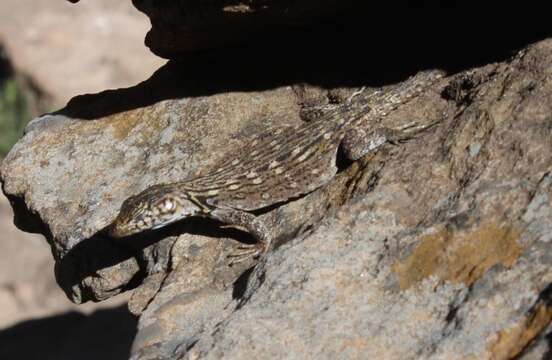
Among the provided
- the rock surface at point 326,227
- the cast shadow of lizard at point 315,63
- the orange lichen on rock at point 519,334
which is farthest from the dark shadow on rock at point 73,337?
the orange lichen on rock at point 519,334

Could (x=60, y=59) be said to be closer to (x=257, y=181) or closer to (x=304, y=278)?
(x=257, y=181)

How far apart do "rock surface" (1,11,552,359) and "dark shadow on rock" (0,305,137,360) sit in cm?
393

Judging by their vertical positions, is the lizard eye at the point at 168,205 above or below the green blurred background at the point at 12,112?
below

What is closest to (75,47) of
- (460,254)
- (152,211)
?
(152,211)

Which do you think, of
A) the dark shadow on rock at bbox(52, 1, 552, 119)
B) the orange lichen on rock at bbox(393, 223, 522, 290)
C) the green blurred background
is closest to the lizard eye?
the dark shadow on rock at bbox(52, 1, 552, 119)

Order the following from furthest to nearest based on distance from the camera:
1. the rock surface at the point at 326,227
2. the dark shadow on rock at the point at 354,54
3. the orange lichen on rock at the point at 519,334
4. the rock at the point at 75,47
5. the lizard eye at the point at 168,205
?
the rock at the point at 75,47 < the dark shadow on rock at the point at 354,54 < the lizard eye at the point at 168,205 < the rock surface at the point at 326,227 < the orange lichen on rock at the point at 519,334

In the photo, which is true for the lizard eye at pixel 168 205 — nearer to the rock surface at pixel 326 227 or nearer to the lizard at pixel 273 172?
the lizard at pixel 273 172

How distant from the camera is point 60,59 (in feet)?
52.0

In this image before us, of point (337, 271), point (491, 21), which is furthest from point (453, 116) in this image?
point (337, 271)

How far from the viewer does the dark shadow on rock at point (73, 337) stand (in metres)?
11.7

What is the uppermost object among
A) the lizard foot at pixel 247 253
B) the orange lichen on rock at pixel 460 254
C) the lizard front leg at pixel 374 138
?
the lizard front leg at pixel 374 138

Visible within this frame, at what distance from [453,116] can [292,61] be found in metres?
1.93

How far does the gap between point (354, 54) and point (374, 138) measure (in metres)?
1.37

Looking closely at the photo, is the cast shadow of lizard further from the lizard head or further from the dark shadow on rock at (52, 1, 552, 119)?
the lizard head
